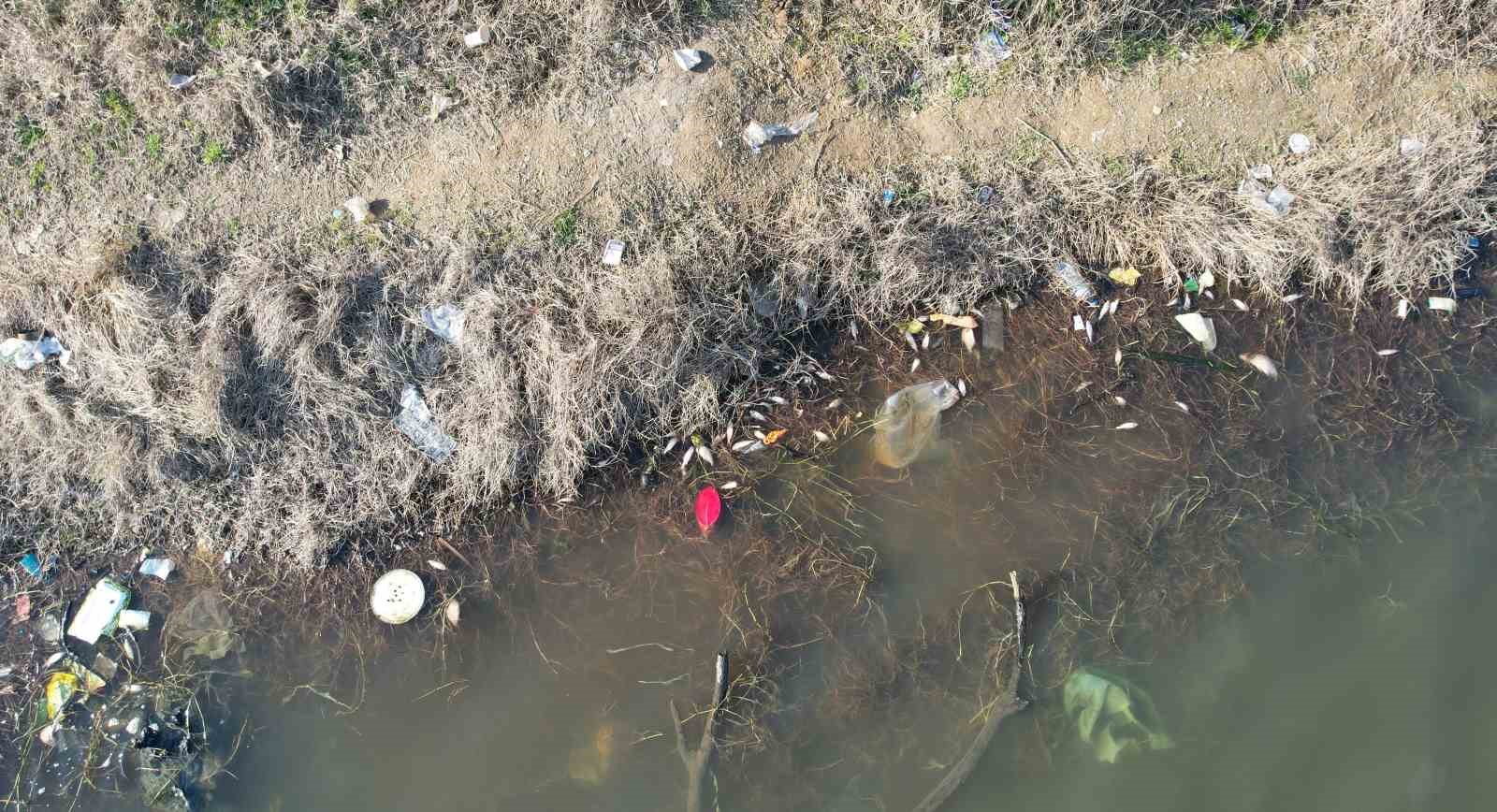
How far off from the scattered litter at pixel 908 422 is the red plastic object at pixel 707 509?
717 millimetres

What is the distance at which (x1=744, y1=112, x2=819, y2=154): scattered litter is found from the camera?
4039 millimetres

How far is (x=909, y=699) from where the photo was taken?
3795 millimetres

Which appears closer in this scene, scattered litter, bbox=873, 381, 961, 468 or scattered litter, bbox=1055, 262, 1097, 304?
scattered litter, bbox=873, 381, 961, 468

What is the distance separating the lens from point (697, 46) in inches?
160

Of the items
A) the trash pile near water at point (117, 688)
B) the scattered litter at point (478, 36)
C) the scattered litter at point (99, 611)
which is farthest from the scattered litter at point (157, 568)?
the scattered litter at point (478, 36)

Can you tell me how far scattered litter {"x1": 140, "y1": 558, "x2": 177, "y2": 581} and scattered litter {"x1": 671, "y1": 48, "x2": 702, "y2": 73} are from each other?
3.02 meters

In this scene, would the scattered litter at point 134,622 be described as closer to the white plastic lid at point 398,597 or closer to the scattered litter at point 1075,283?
the white plastic lid at point 398,597

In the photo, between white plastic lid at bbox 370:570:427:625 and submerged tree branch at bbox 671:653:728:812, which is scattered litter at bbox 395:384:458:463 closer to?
white plastic lid at bbox 370:570:427:625

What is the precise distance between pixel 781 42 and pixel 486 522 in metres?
2.43

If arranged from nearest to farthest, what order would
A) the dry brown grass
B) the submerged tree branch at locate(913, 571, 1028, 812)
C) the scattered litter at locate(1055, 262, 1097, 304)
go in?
1. the submerged tree branch at locate(913, 571, 1028, 812)
2. the dry brown grass
3. the scattered litter at locate(1055, 262, 1097, 304)

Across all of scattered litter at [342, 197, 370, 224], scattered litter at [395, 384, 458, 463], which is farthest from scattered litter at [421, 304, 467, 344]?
scattered litter at [342, 197, 370, 224]

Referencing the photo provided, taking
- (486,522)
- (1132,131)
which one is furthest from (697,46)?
(486,522)

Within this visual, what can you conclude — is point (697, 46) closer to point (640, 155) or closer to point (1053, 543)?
point (640, 155)

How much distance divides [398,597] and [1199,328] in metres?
3.64
